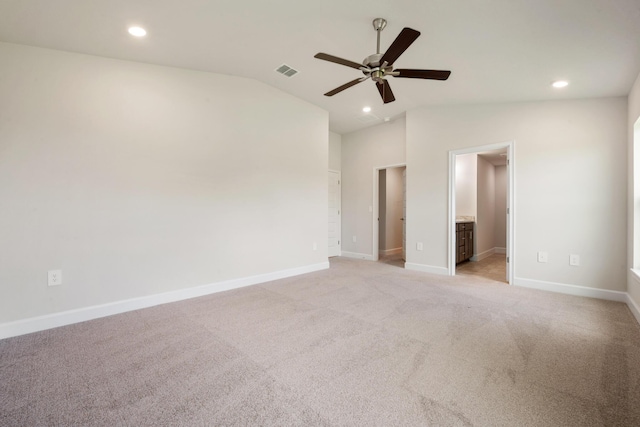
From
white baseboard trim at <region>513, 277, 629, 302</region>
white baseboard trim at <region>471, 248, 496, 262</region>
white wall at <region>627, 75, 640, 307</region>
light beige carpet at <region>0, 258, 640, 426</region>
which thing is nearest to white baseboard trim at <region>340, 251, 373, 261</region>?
white baseboard trim at <region>471, 248, 496, 262</region>

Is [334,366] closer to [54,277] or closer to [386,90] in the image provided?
[386,90]

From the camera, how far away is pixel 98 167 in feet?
9.07

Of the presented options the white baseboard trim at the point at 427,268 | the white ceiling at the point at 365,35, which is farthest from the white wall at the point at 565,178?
the white baseboard trim at the point at 427,268

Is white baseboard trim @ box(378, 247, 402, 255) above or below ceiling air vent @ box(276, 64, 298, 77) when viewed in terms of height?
below

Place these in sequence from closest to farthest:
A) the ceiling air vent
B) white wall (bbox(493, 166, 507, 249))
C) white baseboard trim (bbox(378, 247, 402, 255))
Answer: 1. the ceiling air vent
2. white baseboard trim (bbox(378, 247, 402, 255))
3. white wall (bbox(493, 166, 507, 249))

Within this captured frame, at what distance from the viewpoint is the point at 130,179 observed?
9.64ft

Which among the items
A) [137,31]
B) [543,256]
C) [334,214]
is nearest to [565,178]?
[543,256]

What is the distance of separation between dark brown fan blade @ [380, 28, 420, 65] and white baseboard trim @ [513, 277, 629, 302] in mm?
3501

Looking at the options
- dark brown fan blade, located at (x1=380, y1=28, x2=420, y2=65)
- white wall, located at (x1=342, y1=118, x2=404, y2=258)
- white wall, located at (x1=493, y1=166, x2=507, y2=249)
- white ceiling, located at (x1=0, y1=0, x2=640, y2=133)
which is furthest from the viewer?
white wall, located at (x1=493, y1=166, x2=507, y2=249)

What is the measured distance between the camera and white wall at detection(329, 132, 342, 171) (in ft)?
20.4

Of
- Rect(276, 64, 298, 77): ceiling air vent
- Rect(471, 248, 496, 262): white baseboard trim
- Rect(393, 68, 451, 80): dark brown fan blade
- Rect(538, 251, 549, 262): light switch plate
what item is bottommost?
Rect(471, 248, 496, 262): white baseboard trim

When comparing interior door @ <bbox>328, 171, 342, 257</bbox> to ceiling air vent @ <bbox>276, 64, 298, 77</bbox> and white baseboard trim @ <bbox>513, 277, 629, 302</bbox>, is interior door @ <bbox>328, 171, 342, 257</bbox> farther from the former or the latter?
white baseboard trim @ <bbox>513, 277, 629, 302</bbox>

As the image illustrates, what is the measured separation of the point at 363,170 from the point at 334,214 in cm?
119

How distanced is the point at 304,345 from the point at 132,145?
2.74 meters
